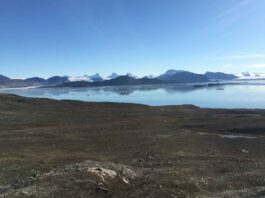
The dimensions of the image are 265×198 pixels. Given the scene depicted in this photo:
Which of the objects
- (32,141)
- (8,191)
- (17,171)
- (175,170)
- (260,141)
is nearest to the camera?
(8,191)

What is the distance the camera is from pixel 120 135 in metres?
47.2

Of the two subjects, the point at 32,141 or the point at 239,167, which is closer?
the point at 239,167

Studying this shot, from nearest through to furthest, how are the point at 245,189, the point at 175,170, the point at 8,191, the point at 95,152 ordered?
1. the point at 8,191
2. the point at 245,189
3. the point at 175,170
4. the point at 95,152

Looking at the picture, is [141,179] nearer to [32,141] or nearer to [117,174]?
[117,174]

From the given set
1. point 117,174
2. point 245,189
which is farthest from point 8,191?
point 245,189

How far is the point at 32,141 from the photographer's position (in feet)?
134

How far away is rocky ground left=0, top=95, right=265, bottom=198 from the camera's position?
20.4 meters

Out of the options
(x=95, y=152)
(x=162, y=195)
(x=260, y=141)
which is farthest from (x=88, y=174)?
(x=260, y=141)

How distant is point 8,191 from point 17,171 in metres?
5.57

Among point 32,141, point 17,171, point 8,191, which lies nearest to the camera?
point 8,191

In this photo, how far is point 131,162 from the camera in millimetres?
30750

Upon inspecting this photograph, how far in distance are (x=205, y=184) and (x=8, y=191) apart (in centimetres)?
1027

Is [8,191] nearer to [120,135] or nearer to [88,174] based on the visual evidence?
[88,174]

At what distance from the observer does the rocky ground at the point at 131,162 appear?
20438mm
